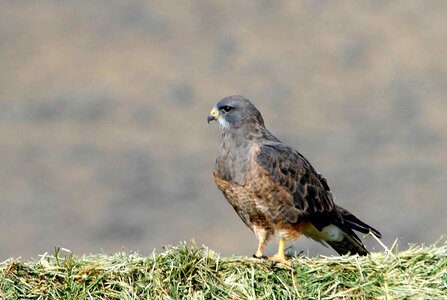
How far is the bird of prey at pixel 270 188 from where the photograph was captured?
313 inches

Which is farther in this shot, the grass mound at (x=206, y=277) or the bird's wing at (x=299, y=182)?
the bird's wing at (x=299, y=182)

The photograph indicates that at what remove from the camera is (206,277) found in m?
6.84

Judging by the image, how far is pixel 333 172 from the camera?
62.8 feet

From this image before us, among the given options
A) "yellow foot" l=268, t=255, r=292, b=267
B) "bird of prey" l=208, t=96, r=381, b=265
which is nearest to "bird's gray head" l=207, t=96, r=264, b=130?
"bird of prey" l=208, t=96, r=381, b=265

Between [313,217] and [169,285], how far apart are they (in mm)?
1667

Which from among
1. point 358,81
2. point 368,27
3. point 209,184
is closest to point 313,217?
point 209,184

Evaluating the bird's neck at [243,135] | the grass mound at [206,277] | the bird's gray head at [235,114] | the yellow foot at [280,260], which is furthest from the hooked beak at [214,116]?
the grass mound at [206,277]

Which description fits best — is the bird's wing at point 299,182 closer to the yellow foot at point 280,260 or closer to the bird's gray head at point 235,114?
Result: the bird's gray head at point 235,114

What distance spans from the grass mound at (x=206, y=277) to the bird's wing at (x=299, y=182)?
1.13m

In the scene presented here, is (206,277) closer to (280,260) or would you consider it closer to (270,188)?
(280,260)

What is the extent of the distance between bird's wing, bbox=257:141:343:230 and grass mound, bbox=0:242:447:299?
113 cm

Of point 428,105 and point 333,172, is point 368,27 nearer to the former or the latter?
point 428,105

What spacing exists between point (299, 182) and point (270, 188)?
0.24 meters

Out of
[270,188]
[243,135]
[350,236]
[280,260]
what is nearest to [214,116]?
[243,135]
